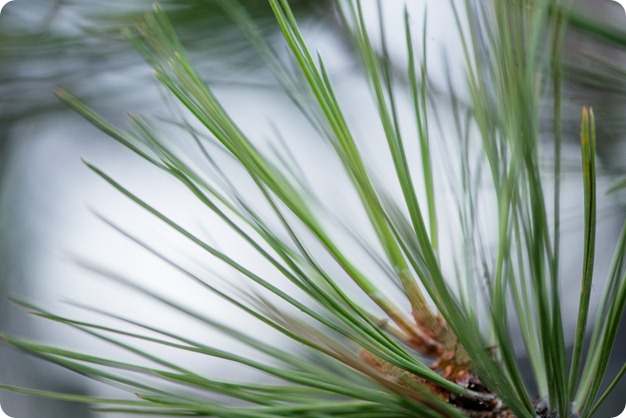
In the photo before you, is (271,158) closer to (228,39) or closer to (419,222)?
(228,39)

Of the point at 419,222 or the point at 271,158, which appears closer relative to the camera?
the point at 419,222

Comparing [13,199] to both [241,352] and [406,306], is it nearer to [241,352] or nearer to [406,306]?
[241,352]

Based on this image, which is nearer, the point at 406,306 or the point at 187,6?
the point at 406,306

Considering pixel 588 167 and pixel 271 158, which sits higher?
pixel 271 158

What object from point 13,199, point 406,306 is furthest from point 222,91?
point 406,306

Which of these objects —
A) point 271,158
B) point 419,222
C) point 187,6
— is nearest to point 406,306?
point 419,222

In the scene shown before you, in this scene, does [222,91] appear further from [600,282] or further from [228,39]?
[600,282]

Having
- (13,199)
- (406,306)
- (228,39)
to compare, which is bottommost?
(406,306)

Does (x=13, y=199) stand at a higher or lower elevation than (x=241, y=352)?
higher

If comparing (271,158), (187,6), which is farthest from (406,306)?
(187,6)
